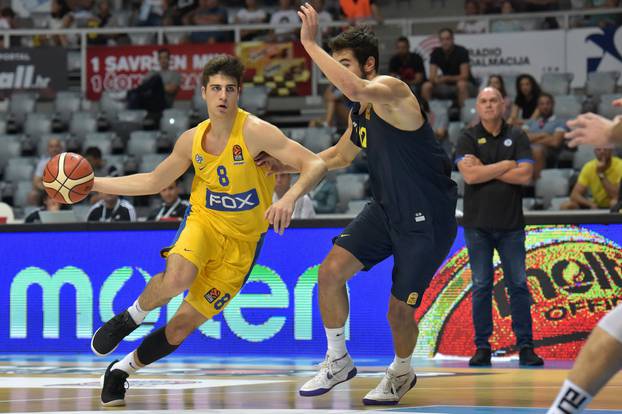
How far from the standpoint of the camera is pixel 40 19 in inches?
846

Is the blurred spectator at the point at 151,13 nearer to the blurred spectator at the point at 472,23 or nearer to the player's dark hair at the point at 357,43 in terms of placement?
the blurred spectator at the point at 472,23

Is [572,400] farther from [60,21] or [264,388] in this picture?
[60,21]

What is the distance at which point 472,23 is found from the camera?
17.8 metres

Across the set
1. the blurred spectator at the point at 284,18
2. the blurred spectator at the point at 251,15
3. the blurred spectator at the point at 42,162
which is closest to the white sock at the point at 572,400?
the blurred spectator at the point at 42,162

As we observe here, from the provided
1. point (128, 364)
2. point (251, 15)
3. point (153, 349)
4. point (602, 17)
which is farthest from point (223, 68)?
point (251, 15)

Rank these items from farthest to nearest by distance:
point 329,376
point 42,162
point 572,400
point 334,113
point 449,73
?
point 334,113 → point 449,73 → point 42,162 → point 329,376 → point 572,400

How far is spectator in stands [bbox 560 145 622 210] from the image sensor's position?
12.9 metres

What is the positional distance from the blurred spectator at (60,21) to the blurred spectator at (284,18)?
11.4 ft

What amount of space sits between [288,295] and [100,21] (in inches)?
417

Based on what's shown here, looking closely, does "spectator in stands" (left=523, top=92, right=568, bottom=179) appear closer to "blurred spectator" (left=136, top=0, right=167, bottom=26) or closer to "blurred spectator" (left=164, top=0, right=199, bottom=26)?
"blurred spectator" (left=164, top=0, right=199, bottom=26)

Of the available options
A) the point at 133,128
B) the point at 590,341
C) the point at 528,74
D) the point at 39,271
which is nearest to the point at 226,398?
the point at 590,341

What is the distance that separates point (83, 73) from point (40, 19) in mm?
2751

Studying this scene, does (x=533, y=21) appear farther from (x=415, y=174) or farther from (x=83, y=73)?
(x=415, y=174)

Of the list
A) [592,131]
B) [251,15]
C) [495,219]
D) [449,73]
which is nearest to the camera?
[592,131]
